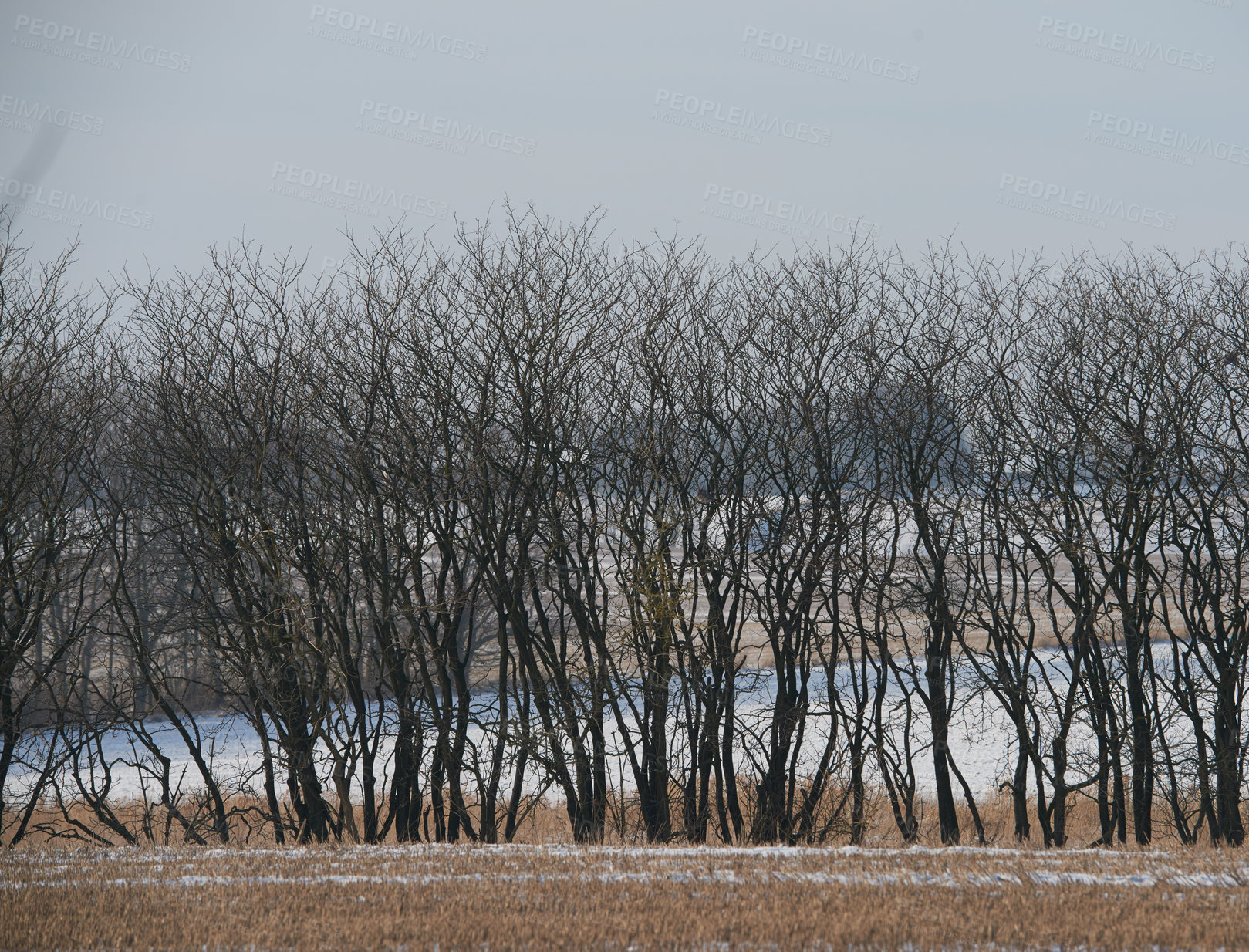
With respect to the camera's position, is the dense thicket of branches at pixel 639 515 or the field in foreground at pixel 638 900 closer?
the field in foreground at pixel 638 900

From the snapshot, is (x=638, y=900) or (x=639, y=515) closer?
(x=638, y=900)

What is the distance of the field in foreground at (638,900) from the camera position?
5.13 meters

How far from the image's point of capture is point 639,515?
14516 millimetres

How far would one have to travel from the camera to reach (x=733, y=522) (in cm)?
1495

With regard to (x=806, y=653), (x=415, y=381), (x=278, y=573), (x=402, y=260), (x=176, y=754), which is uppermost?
(x=402, y=260)

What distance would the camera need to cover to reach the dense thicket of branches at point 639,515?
44.7 ft

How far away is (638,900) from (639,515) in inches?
349

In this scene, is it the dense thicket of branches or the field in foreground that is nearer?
the field in foreground

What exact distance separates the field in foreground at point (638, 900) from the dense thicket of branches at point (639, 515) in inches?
237

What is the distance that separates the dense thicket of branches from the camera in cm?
1361

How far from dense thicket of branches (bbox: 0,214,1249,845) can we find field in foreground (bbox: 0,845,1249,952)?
6.03m

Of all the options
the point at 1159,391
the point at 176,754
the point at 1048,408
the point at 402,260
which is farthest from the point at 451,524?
the point at 176,754

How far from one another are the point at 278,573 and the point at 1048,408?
12.7 m

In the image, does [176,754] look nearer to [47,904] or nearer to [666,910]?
[47,904]
